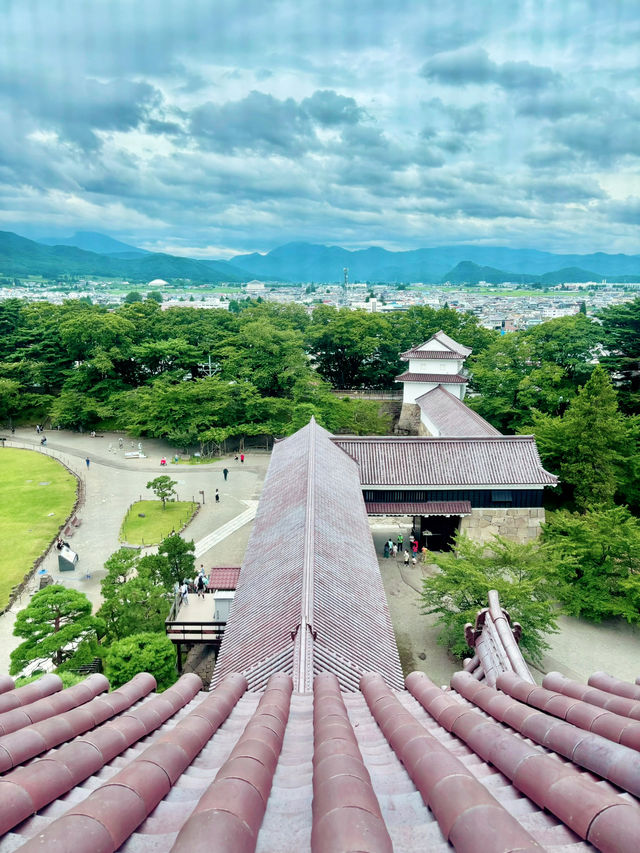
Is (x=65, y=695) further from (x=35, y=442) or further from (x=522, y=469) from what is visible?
(x=35, y=442)

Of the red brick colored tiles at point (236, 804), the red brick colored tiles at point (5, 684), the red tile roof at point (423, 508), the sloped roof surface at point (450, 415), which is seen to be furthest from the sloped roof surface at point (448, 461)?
the red brick colored tiles at point (236, 804)

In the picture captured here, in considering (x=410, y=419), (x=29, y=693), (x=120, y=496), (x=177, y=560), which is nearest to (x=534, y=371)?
(x=410, y=419)

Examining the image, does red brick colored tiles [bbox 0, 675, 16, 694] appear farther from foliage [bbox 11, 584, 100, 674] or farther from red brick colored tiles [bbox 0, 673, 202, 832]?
foliage [bbox 11, 584, 100, 674]

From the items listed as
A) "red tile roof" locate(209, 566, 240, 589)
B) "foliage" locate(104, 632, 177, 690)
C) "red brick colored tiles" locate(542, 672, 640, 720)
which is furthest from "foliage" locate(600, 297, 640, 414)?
"foliage" locate(104, 632, 177, 690)

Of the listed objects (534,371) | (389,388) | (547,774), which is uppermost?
(389,388)

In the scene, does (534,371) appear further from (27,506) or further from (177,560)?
(27,506)
